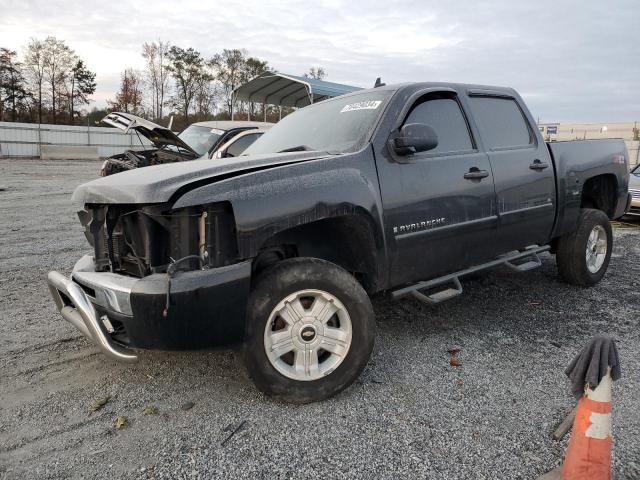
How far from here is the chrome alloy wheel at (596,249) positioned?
5.13 metres

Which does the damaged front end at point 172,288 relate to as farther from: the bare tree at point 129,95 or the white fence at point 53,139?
the bare tree at point 129,95

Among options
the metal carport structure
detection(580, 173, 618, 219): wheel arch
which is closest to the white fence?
the metal carport structure

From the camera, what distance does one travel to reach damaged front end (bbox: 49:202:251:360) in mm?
2455

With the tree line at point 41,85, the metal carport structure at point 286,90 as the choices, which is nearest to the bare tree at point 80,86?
the tree line at point 41,85

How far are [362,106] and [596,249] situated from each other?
3.32 metres

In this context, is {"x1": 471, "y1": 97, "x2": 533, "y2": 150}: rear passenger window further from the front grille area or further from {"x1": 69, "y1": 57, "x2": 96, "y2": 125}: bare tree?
{"x1": 69, "y1": 57, "x2": 96, "y2": 125}: bare tree

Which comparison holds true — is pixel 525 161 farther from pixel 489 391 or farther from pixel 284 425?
pixel 284 425

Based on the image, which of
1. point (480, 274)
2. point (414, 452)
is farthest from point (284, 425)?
point (480, 274)

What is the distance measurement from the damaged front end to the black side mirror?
127cm

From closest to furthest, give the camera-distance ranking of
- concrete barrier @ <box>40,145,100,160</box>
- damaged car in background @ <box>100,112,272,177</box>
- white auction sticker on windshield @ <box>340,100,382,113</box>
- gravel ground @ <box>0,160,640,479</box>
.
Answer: gravel ground @ <box>0,160,640,479</box>
white auction sticker on windshield @ <box>340,100,382,113</box>
damaged car in background @ <box>100,112,272,177</box>
concrete barrier @ <box>40,145,100,160</box>

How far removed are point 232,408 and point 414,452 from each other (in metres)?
1.04

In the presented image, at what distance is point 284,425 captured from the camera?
2.62 metres

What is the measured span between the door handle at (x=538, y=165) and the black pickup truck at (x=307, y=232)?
0.06 meters

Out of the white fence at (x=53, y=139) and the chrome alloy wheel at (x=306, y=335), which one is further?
the white fence at (x=53, y=139)
